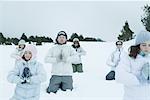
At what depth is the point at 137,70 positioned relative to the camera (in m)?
5.21

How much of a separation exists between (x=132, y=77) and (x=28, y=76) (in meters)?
1.69

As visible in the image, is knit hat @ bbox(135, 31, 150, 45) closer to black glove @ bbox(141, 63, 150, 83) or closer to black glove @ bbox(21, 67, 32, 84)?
black glove @ bbox(141, 63, 150, 83)

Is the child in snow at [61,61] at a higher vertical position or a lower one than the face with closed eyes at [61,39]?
lower

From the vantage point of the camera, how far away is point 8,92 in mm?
8242

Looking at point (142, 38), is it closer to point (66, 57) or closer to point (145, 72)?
point (145, 72)

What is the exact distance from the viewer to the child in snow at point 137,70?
509cm

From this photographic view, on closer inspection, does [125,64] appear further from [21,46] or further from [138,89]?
[21,46]

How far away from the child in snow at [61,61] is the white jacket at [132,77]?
3133mm

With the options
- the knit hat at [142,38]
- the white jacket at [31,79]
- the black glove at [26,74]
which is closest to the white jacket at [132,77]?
the knit hat at [142,38]

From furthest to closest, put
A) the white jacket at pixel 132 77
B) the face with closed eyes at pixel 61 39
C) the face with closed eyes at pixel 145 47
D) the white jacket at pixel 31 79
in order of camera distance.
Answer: the face with closed eyes at pixel 61 39 < the white jacket at pixel 31 79 < the face with closed eyes at pixel 145 47 < the white jacket at pixel 132 77

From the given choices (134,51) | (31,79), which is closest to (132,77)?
(134,51)

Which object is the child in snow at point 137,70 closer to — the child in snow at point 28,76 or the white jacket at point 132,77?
the white jacket at point 132,77

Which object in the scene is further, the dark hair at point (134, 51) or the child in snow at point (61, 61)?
the child in snow at point (61, 61)

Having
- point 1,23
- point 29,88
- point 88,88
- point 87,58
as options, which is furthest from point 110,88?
point 87,58
